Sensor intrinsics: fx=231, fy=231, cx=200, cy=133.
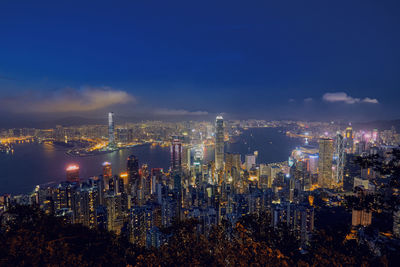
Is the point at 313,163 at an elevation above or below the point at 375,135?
below

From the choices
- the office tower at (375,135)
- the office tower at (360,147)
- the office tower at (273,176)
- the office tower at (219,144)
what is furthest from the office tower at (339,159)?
the office tower at (219,144)

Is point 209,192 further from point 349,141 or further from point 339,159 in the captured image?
point 349,141

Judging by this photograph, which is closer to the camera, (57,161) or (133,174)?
(133,174)

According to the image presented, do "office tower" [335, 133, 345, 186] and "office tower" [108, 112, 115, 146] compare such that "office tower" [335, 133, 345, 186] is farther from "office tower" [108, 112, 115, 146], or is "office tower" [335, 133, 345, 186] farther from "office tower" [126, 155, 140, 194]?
"office tower" [108, 112, 115, 146]

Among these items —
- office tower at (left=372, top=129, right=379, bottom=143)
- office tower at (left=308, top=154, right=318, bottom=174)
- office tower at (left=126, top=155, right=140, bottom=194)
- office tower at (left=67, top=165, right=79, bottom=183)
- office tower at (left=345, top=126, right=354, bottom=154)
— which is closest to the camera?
office tower at (left=67, top=165, right=79, bottom=183)

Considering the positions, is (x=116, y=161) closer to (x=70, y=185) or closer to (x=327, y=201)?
(x=70, y=185)

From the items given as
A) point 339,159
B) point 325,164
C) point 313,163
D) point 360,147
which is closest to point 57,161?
point 325,164

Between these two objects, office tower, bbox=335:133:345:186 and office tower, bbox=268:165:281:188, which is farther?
office tower, bbox=335:133:345:186

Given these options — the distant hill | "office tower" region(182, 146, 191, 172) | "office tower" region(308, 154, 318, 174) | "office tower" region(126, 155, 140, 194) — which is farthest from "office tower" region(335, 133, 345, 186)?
"office tower" region(126, 155, 140, 194)
